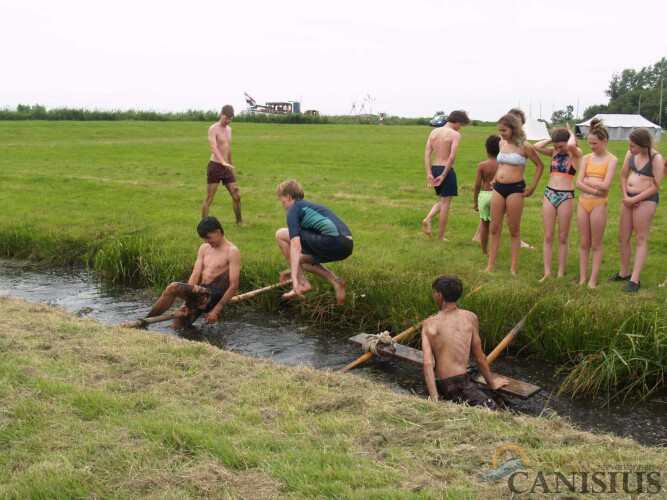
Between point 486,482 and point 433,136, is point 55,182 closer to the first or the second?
point 433,136

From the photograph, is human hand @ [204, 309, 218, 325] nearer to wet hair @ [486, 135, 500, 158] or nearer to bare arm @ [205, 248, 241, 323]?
bare arm @ [205, 248, 241, 323]

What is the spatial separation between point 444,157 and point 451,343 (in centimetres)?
525

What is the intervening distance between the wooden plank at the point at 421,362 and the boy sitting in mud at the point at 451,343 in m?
0.26

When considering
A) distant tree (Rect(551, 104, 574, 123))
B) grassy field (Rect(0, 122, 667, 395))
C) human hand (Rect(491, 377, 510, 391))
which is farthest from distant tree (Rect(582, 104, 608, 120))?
human hand (Rect(491, 377, 510, 391))

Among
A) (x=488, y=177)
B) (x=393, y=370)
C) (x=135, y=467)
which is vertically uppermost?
(x=488, y=177)

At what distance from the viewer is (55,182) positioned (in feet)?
59.3

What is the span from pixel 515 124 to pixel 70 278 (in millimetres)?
7300

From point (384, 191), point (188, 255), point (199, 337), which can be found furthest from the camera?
point (384, 191)

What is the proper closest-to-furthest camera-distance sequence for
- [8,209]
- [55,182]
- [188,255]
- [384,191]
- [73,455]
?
[73,455] < [188,255] < [8,209] < [384,191] < [55,182]

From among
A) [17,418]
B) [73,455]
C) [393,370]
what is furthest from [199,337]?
[73,455]

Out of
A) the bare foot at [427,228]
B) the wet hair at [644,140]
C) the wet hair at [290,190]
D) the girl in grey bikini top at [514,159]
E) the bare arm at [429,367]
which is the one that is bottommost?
the bare arm at [429,367]

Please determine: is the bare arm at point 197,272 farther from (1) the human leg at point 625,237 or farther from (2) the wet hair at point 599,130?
(1) the human leg at point 625,237

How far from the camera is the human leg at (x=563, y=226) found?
872cm

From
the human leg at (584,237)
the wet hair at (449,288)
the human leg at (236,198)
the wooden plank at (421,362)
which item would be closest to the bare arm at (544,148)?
the human leg at (584,237)
